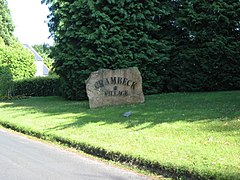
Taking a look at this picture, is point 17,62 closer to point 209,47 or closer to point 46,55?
point 209,47

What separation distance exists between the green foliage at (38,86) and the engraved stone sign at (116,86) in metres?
12.2

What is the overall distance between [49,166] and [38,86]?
2054cm

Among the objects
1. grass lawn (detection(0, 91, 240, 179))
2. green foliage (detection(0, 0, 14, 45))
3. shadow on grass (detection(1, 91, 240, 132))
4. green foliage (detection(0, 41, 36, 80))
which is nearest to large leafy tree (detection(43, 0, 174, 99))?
shadow on grass (detection(1, 91, 240, 132))

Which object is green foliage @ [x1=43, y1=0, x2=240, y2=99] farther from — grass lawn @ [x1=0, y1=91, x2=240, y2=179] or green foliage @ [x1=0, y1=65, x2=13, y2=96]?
green foliage @ [x1=0, y1=65, x2=13, y2=96]

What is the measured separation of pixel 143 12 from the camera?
17.1 metres

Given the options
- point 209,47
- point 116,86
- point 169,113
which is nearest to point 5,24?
point 116,86

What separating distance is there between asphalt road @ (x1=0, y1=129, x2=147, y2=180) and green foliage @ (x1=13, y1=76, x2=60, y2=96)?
705 inches

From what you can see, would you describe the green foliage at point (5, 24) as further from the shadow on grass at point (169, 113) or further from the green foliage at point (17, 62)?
the shadow on grass at point (169, 113)

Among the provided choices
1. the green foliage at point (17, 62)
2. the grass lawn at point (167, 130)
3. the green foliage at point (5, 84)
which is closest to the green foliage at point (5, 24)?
the green foliage at point (17, 62)

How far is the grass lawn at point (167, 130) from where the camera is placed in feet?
19.7

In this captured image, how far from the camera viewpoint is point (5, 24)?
→ 124ft

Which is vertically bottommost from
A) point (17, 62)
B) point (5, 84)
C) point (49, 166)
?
point (49, 166)

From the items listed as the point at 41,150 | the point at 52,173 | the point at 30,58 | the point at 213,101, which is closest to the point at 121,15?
the point at 213,101

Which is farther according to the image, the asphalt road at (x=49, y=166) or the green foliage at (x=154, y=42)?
the green foliage at (x=154, y=42)
